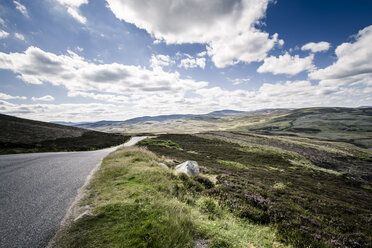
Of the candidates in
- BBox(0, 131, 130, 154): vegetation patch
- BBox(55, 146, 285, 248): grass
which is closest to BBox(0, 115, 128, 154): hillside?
BBox(0, 131, 130, 154): vegetation patch

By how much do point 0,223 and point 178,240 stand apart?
6.16 meters

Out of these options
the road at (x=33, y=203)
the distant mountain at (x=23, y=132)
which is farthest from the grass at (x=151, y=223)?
the distant mountain at (x=23, y=132)

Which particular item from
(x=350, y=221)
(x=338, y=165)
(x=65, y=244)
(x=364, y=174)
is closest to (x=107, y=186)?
(x=65, y=244)

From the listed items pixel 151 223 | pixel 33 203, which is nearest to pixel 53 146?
pixel 33 203

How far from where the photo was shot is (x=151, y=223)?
4.82m

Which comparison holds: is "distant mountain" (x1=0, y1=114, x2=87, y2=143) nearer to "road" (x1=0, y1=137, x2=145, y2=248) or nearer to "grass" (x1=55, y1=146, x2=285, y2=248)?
"road" (x1=0, y1=137, x2=145, y2=248)

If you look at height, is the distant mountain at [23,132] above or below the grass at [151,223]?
above

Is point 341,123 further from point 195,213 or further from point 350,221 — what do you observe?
point 195,213

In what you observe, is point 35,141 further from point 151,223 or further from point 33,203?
point 151,223

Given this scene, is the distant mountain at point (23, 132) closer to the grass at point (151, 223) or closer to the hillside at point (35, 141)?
the hillside at point (35, 141)

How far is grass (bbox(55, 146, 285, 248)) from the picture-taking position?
4.21 m

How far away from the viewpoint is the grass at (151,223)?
4207 mm

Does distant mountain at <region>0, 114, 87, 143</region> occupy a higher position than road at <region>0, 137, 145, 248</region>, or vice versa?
distant mountain at <region>0, 114, 87, 143</region>

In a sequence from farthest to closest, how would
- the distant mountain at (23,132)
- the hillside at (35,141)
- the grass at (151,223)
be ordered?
the distant mountain at (23,132) → the hillside at (35,141) → the grass at (151,223)
